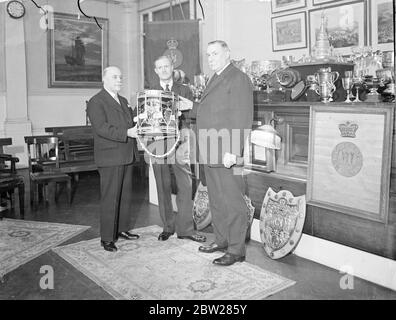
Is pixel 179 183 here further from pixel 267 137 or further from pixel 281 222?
pixel 281 222

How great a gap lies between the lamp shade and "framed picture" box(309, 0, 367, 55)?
201cm

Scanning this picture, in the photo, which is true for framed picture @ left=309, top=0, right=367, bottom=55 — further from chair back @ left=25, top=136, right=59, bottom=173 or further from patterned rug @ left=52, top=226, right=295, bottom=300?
chair back @ left=25, top=136, right=59, bottom=173

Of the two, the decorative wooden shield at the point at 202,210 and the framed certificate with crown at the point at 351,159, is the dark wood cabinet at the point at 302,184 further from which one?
the decorative wooden shield at the point at 202,210

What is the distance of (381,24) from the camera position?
4875 millimetres

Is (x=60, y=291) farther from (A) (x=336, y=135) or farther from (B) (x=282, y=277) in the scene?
(A) (x=336, y=135)

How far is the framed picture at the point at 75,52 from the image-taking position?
9.37 meters

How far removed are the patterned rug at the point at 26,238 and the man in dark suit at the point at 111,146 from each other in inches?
25.3

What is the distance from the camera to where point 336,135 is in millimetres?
3459

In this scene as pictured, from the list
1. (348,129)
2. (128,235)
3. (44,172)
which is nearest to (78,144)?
(44,172)

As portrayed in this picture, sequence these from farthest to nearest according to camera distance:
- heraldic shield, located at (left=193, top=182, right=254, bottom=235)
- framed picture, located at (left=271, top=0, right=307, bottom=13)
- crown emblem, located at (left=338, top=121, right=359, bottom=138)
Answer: framed picture, located at (left=271, top=0, right=307, bottom=13)
heraldic shield, located at (left=193, top=182, right=254, bottom=235)
crown emblem, located at (left=338, top=121, right=359, bottom=138)

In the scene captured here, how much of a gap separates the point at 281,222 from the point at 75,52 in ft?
24.6

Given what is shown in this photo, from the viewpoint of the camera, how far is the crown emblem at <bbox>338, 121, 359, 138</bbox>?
10.8ft

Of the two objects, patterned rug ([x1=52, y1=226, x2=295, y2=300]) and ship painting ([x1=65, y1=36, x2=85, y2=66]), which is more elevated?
ship painting ([x1=65, y1=36, x2=85, y2=66])

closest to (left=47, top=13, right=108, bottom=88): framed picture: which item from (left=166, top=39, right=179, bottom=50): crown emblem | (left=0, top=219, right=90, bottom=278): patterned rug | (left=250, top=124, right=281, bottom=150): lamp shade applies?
(left=166, top=39, right=179, bottom=50): crown emblem
